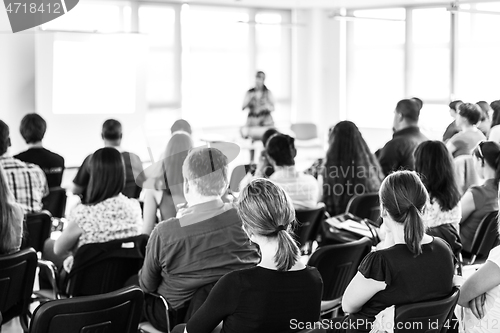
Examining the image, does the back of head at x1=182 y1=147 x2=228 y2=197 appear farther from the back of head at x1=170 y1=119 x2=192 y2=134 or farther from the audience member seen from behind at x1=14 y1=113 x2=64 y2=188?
the audience member seen from behind at x1=14 y1=113 x2=64 y2=188

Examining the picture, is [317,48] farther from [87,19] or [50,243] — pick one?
[50,243]

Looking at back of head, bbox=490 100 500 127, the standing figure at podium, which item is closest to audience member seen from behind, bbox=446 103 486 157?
back of head, bbox=490 100 500 127

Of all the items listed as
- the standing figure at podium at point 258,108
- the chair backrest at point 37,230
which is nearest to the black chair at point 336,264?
the chair backrest at point 37,230

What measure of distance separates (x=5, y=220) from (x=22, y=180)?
1446 mm

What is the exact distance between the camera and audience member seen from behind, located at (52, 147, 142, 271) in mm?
3666

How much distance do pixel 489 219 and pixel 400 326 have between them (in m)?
2.10

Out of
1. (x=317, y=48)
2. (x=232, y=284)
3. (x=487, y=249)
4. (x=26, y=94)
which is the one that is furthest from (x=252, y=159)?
(x=232, y=284)

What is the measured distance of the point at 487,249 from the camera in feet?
14.4

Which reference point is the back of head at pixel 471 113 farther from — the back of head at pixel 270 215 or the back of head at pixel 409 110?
the back of head at pixel 270 215

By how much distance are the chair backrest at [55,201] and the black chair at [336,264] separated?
2604mm

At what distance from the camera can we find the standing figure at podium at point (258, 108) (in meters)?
11.8

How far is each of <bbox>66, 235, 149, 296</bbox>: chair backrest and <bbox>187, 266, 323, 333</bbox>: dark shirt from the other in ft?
4.21

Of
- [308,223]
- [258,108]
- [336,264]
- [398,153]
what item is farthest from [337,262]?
[258,108]

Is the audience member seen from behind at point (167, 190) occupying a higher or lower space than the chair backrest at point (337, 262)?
higher
